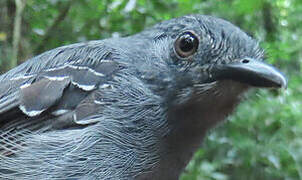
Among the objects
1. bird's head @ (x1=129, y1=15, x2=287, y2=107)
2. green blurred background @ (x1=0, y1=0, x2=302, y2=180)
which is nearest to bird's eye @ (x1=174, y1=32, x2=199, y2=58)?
bird's head @ (x1=129, y1=15, x2=287, y2=107)

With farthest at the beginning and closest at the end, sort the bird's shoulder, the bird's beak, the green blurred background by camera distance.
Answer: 1. the green blurred background
2. the bird's shoulder
3. the bird's beak

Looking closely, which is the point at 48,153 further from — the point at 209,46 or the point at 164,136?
the point at 209,46

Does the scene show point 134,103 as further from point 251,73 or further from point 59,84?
point 251,73

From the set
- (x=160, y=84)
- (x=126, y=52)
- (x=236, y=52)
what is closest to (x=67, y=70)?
(x=126, y=52)

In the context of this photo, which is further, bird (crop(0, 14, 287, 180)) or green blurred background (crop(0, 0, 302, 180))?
green blurred background (crop(0, 0, 302, 180))

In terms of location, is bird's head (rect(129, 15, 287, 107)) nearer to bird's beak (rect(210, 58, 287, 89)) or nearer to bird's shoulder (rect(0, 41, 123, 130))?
bird's beak (rect(210, 58, 287, 89))

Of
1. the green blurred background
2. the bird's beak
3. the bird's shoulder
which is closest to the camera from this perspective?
the bird's beak

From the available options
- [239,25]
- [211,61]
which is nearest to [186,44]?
[211,61]
